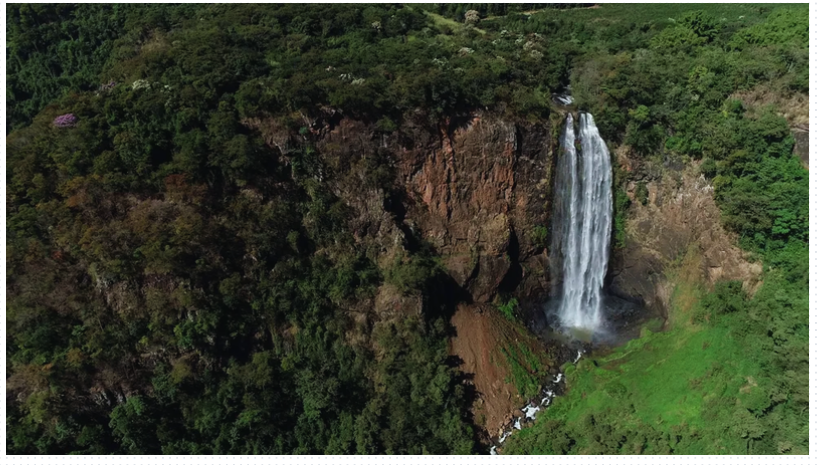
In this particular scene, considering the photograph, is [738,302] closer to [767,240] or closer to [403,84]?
[767,240]

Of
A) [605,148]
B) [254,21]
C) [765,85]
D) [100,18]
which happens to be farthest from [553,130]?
[100,18]

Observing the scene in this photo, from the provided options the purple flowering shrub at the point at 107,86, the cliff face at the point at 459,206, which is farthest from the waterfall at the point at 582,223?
the purple flowering shrub at the point at 107,86

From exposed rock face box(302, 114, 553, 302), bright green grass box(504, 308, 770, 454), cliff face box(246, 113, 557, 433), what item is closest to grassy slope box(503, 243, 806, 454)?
bright green grass box(504, 308, 770, 454)

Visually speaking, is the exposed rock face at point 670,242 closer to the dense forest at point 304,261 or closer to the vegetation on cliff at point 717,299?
the vegetation on cliff at point 717,299

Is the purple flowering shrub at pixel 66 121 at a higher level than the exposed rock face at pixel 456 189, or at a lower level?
higher

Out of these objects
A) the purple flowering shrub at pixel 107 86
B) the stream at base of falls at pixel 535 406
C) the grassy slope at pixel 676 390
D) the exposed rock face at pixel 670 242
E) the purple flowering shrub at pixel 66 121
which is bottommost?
the stream at base of falls at pixel 535 406

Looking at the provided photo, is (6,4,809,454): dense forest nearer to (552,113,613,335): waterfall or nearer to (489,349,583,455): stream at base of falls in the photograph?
(489,349,583,455): stream at base of falls
